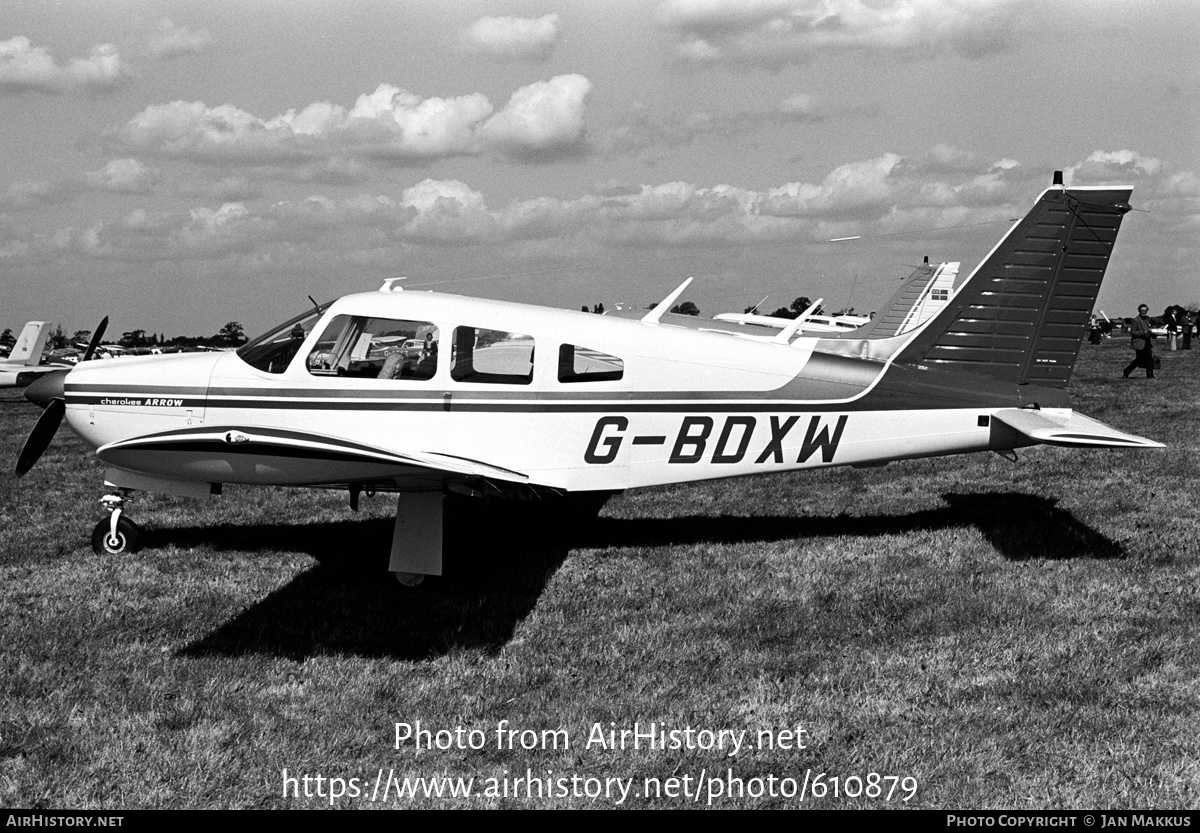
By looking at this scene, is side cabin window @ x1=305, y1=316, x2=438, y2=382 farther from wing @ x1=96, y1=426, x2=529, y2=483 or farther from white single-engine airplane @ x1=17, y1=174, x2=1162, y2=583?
wing @ x1=96, y1=426, x2=529, y2=483

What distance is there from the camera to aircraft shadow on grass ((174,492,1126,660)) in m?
6.32

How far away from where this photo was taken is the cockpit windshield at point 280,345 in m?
7.73

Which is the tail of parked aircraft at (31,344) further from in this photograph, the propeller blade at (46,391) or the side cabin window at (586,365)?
the side cabin window at (586,365)

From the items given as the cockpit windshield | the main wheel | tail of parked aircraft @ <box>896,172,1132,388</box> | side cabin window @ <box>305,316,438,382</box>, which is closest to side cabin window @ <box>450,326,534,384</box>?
side cabin window @ <box>305,316,438,382</box>

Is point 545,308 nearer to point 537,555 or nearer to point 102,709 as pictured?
point 537,555

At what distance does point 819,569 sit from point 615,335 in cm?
232

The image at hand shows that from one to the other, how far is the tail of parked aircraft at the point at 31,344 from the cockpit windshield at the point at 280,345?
82.9ft

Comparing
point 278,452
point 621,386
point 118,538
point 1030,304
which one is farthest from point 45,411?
point 1030,304

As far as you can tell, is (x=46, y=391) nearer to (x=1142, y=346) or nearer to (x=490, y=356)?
(x=490, y=356)

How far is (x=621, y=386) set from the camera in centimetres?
777

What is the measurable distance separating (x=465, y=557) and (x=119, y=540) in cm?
285

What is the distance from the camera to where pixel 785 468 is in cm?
797

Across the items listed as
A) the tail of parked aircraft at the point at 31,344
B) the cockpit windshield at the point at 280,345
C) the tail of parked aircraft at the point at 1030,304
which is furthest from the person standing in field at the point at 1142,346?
the tail of parked aircraft at the point at 31,344

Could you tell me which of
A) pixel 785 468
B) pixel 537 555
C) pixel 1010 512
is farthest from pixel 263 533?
pixel 1010 512
